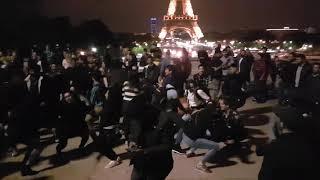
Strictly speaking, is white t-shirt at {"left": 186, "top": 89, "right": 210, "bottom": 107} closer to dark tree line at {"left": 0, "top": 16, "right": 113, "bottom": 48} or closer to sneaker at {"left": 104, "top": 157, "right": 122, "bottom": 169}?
sneaker at {"left": 104, "top": 157, "right": 122, "bottom": 169}

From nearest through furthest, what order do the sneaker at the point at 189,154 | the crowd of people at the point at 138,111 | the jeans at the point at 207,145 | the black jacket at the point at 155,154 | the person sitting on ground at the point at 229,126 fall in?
1. the black jacket at the point at 155,154
2. the crowd of people at the point at 138,111
3. the jeans at the point at 207,145
4. the person sitting on ground at the point at 229,126
5. the sneaker at the point at 189,154

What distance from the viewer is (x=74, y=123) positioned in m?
9.72

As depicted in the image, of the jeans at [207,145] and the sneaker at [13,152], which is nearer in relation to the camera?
the jeans at [207,145]

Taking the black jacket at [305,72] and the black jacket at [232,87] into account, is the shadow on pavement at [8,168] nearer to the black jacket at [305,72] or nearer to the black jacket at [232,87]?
the black jacket at [232,87]

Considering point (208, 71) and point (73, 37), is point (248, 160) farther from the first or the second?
point (73, 37)

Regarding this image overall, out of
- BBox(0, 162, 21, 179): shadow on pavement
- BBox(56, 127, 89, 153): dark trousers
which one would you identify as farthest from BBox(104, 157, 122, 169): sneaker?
BBox(0, 162, 21, 179): shadow on pavement

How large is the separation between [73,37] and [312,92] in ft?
180

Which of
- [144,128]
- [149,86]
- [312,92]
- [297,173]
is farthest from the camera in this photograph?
[149,86]

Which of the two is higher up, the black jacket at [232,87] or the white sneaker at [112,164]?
the black jacket at [232,87]

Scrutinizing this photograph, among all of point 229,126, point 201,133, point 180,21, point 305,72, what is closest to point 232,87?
point 229,126

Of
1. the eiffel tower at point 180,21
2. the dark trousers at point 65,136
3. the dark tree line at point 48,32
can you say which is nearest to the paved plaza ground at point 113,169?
the dark trousers at point 65,136

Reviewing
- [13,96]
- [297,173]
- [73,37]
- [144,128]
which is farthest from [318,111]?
[73,37]

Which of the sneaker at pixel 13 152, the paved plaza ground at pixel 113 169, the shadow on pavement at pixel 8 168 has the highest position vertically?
the sneaker at pixel 13 152

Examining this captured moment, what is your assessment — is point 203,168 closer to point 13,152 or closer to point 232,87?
point 232,87
